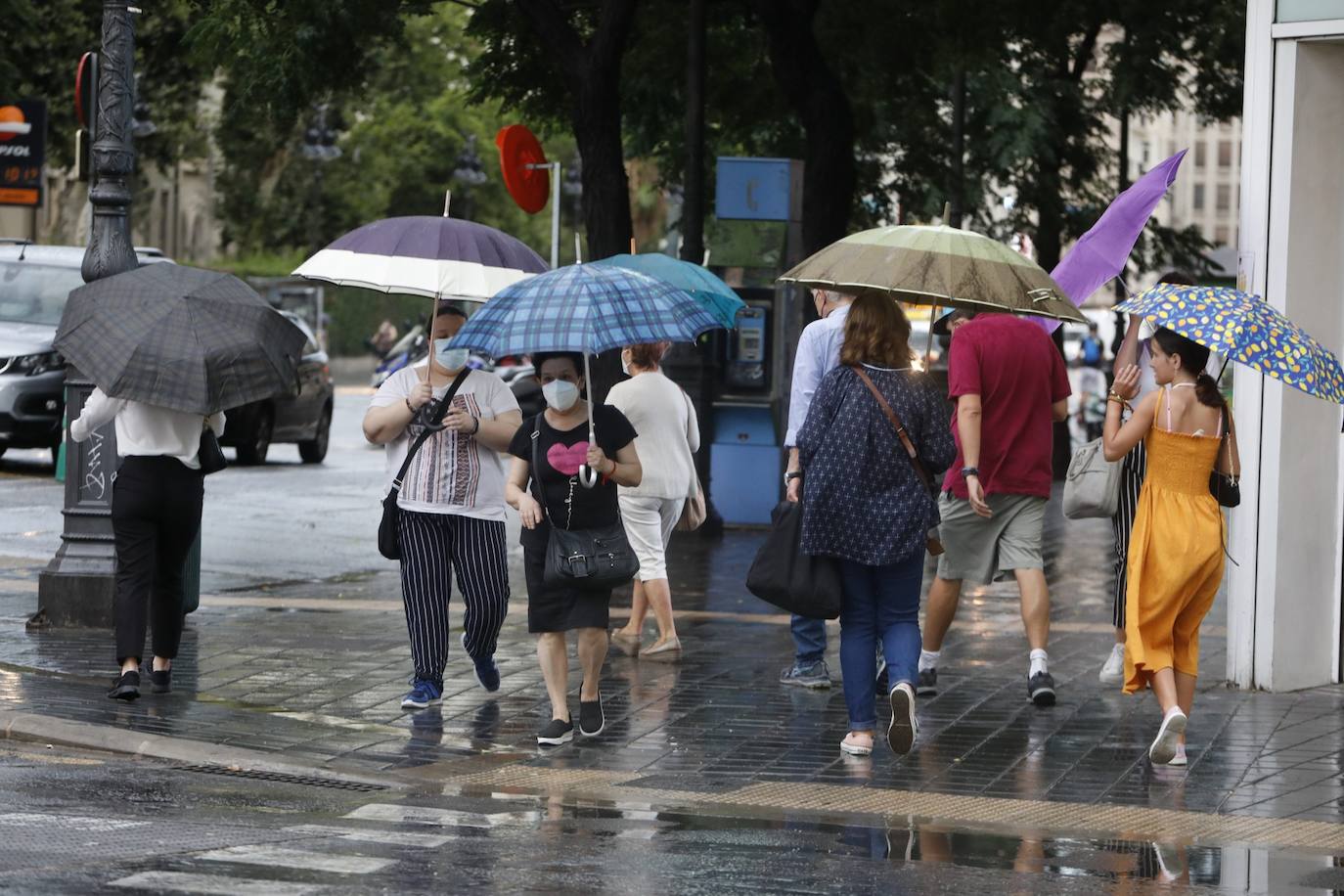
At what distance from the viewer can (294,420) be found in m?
24.3

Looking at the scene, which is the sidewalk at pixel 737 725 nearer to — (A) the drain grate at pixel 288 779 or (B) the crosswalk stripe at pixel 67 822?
(A) the drain grate at pixel 288 779

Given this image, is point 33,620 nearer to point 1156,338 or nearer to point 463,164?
point 1156,338

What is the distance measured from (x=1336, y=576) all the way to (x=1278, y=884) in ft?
14.2

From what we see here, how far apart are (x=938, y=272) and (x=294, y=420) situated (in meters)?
16.5

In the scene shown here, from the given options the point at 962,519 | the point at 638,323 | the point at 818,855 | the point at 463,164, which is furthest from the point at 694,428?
the point at 463,164

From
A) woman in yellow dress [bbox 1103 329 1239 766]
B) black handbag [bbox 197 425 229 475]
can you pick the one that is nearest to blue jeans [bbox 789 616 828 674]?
woman in yellow dress [bbox 1103 329 1239 766]

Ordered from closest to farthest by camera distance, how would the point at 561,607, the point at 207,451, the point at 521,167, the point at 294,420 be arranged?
the point at 561,607 < the point at 207,451 < the point at 521,167 < the point at 294,420

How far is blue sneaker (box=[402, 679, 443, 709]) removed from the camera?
921 cm

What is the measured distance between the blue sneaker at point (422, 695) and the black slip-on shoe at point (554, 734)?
33.8 inches

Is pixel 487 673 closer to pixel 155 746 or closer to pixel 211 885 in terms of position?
pixel 155 746

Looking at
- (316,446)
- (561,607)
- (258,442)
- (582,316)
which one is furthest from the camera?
(316,446)

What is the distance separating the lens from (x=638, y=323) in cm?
833

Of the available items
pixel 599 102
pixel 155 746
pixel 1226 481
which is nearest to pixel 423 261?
pixel 155 746

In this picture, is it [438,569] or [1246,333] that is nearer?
[1246,333]
